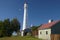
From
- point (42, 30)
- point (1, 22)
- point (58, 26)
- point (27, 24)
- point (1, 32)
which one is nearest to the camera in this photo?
point (58, 26)

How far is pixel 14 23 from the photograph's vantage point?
78.8m

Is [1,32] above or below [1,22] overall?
Answer: below

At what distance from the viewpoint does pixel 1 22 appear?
75.6 meters

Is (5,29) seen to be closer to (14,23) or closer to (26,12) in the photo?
(14,23)

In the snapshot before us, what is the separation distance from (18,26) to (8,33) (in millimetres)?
7113

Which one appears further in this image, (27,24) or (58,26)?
(27,24)

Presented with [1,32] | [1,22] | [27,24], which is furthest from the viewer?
[27,24]

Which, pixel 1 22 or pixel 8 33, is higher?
pixel 1 22

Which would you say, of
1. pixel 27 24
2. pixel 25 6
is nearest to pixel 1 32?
pixel 27 24

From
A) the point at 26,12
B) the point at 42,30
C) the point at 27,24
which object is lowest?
the point at 42,30

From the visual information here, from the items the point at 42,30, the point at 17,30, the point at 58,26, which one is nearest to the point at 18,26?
the point at 17,30

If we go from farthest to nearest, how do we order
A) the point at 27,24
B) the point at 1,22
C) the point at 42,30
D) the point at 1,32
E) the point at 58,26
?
1. the point at 27,24
2. the point at 1,22
3. the point at 1,32
4. the point at 42,30
5. the point at 58,26

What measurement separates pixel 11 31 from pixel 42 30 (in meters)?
25.3

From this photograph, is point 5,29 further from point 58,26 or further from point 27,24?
point 58,26
